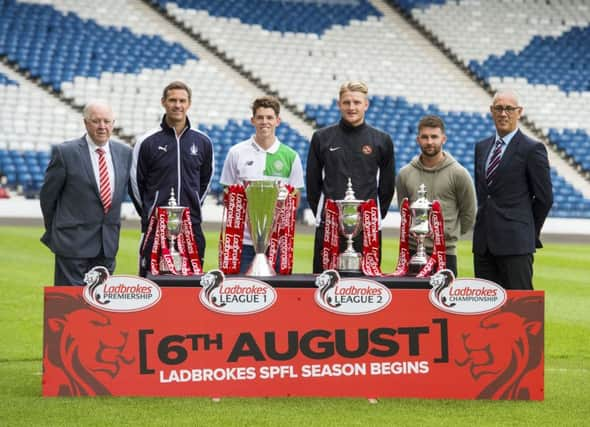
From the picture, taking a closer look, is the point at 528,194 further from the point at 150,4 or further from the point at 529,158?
the point at 150,4

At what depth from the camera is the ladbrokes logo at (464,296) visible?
5.76 meters

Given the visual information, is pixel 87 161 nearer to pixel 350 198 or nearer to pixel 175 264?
pixel 175 264

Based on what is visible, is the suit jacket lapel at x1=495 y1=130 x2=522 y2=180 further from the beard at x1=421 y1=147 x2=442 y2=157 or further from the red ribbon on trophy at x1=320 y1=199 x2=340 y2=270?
the red ribbon on trophy at x1=320 y1=199 x2=340 y2=270

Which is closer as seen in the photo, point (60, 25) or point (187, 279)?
point (187, 279)

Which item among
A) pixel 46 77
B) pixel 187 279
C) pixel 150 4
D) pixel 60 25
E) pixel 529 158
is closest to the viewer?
pixel 187 279

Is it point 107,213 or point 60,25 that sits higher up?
point 60,25

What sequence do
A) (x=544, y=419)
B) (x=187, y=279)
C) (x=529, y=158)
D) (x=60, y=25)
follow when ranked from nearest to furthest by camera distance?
(x=544, y=419) < (x=187, y=279) < (x=529, y=158) < (x=60, y=25)

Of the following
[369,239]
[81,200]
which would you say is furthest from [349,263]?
[81,200]

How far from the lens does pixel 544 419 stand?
5383 millimetres

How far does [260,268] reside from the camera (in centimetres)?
591

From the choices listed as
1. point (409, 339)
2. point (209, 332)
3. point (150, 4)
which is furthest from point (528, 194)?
point (150, 4)

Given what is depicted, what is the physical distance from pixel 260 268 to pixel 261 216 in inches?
11.8

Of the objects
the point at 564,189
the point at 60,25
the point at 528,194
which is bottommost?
the point at 564,189

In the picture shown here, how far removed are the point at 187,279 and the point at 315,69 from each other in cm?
2231
